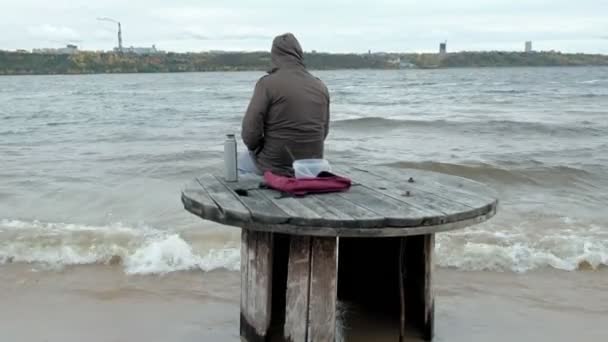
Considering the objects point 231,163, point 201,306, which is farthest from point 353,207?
point 201,306

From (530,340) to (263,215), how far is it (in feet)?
8.85

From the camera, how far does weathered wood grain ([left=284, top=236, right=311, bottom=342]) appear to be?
3803 mm

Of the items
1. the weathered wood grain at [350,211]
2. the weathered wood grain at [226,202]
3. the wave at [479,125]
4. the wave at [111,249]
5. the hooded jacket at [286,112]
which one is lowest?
the wave at [111,249]

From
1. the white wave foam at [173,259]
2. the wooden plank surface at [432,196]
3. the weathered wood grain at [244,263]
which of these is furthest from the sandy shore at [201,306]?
the wooden plank surface at [432,196]

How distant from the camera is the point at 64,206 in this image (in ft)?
33.0

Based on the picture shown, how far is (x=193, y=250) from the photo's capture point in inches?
292

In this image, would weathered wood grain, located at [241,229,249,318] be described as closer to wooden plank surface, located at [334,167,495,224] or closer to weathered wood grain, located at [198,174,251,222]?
weathered wood grain, located at [198,174,251,222]

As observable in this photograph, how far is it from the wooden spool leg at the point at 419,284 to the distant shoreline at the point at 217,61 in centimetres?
10398

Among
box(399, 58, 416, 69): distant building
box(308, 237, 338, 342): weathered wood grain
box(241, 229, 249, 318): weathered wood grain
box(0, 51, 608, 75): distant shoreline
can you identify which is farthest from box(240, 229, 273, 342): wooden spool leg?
box(399, 58, 416, 69): distant building

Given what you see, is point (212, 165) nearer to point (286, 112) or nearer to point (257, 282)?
point (286, 112)

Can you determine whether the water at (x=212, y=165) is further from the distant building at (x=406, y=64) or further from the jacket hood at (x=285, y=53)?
the distant building at (x=406, y=64)

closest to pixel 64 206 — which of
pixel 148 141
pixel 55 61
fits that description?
pixel 148 141

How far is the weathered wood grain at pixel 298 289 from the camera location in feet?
12.5

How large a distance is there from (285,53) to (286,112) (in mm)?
434
